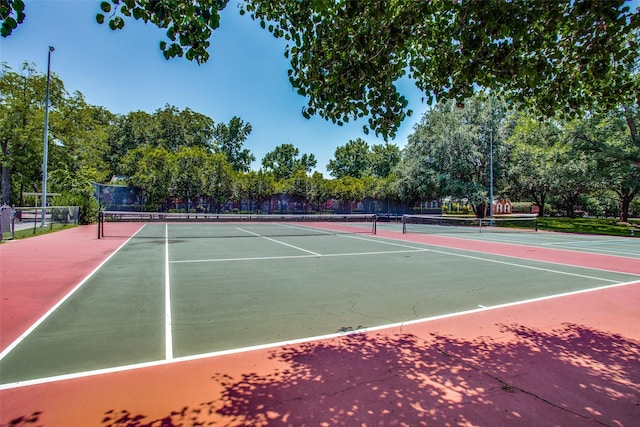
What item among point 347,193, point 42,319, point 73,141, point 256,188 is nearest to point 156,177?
point 73,141

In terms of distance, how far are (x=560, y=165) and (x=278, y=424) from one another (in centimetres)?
3549

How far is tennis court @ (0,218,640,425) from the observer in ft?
14.2

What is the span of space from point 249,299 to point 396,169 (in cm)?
3727

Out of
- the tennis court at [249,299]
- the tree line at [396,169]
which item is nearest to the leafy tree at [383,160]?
the tree line at [396,169]

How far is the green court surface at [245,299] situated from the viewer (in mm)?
4445

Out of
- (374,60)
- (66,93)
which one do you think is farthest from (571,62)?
(66,93)

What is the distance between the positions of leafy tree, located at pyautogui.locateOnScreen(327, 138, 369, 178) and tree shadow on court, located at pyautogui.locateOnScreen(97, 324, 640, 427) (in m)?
72.4

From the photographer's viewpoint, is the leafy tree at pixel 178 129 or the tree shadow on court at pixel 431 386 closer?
the tree shadow on court at pixel 431 386

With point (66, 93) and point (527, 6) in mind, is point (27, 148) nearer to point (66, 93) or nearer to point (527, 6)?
point (66, 93)

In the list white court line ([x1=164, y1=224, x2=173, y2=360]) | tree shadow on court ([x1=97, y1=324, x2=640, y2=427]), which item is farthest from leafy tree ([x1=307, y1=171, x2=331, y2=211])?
tree shadow on court ([x1=97, y1=324, x2=640, y2=427])

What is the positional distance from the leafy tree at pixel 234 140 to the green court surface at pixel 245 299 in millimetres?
56652

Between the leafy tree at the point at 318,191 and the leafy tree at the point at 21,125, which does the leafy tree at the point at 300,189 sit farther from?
the leafy tree at the point at 21,125

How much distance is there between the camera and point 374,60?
168 inches

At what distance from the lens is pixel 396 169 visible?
1641 inches
